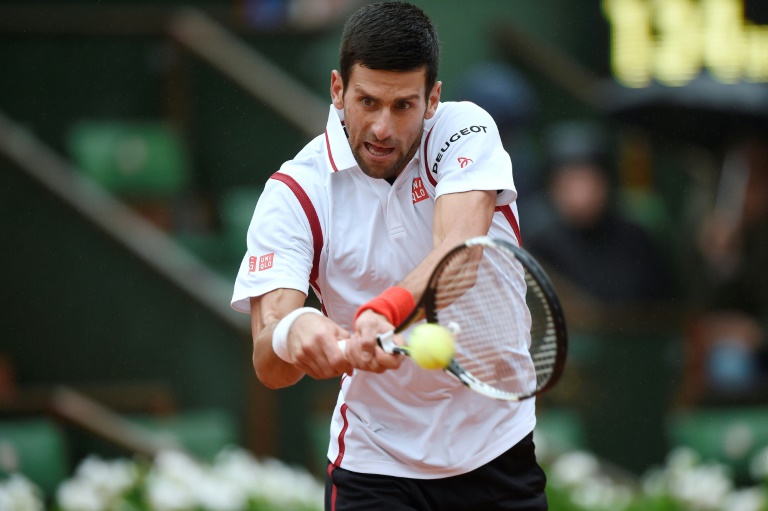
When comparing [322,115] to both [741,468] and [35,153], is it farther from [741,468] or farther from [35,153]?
[741,468]

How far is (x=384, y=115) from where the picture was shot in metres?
3.44

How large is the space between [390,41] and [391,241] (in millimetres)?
541

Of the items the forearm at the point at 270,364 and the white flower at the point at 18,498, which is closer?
the forearm at the point at 270,364

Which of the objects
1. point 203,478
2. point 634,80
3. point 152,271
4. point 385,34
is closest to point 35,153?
point 152,271

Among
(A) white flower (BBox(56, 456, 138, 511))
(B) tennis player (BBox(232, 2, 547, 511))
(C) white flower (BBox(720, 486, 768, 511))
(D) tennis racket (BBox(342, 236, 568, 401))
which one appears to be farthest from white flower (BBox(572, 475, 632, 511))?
(D) tennis racket (BBox(342, 236, 568, 401))

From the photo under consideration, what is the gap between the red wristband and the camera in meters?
3.14

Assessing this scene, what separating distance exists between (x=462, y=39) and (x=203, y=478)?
14.6 feet

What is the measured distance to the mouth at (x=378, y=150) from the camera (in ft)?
11.5

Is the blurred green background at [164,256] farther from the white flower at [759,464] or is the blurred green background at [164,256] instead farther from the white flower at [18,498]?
the white flower at [18,498]

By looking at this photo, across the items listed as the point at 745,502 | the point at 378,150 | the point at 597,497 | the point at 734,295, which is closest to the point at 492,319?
the point at 378,150

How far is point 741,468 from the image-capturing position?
702 centimetres

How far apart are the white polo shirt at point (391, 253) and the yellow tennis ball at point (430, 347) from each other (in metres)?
0.51

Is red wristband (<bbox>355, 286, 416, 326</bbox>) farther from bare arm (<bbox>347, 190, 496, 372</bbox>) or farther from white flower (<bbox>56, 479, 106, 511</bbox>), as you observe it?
white flower (<bbox>56, 479, 106, 511</bbox>)

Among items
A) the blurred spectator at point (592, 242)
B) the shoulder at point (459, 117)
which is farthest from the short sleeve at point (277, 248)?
the blurred spectator at point (592, 242)
